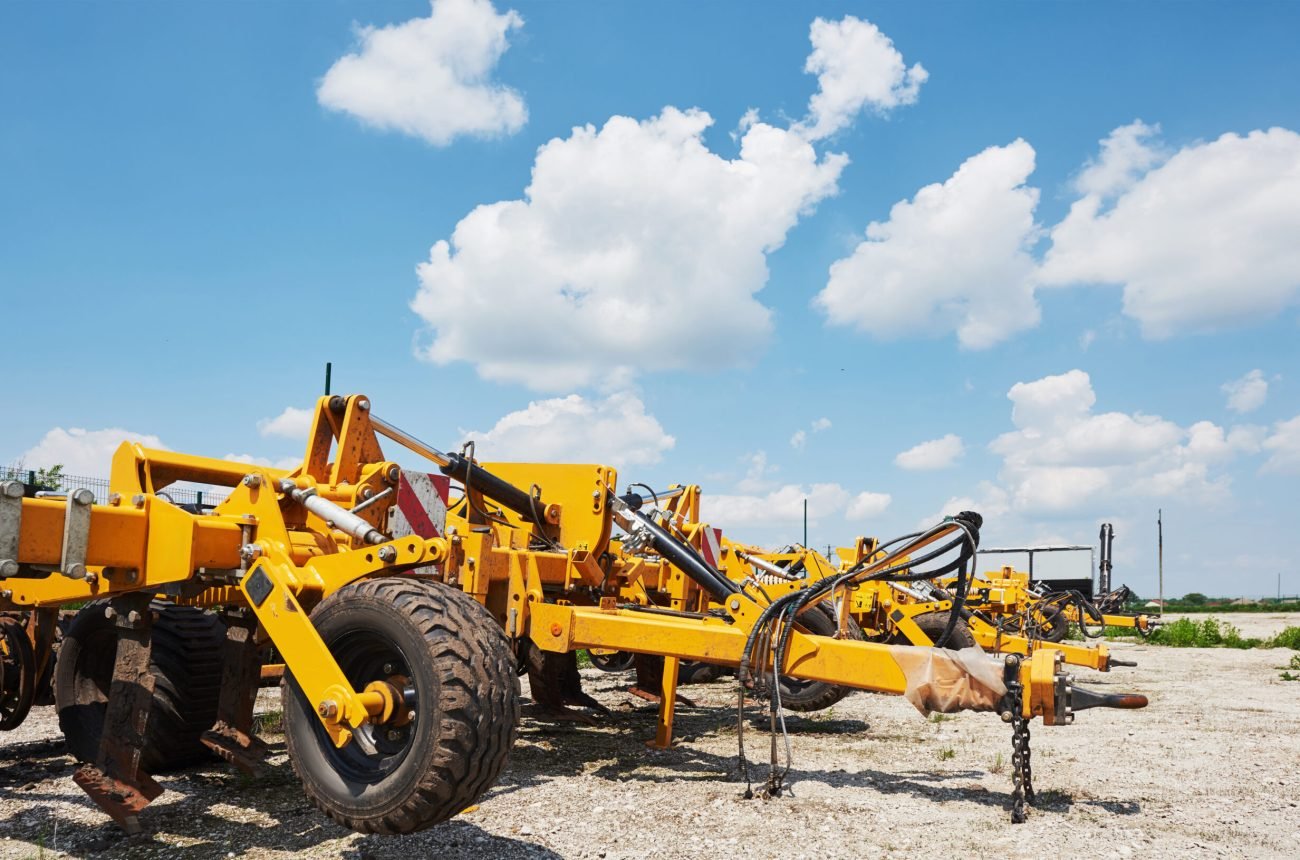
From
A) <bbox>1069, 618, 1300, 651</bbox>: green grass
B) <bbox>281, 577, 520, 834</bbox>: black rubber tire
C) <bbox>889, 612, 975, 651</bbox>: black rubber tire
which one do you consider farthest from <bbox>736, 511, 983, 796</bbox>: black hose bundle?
<bbox>1069, 618, 1300, 651</bbox>: green grass

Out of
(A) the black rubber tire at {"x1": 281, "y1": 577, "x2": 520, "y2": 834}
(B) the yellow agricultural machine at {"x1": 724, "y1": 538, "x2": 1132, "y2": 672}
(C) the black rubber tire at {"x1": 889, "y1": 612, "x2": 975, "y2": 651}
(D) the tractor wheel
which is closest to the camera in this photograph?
(A) the black rubber tire at {"x1": 281, "y1": 577, "x2": 520, "y2": 834}

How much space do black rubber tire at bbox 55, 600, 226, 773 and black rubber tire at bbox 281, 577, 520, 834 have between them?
78.7 inches

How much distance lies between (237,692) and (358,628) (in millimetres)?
2403

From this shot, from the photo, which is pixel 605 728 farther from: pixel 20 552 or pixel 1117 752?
pixel 20 552

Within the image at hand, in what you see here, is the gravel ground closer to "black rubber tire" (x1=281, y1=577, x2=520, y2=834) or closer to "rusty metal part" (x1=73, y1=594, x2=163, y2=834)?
"rusty metal part" (x1=73, y1=594, x2=163, y2=834)

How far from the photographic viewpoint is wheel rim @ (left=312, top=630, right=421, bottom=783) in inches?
161

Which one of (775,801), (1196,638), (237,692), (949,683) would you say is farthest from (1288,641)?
(237,692)

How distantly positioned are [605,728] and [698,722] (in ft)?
2.91

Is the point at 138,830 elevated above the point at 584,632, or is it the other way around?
the point at 584,632

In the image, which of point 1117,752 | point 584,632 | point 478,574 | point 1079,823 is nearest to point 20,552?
point 478,574

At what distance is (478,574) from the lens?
20.1ft

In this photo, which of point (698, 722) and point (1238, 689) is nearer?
point (698, 722)

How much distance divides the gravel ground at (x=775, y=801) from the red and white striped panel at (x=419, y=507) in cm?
160

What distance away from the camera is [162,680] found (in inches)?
229
